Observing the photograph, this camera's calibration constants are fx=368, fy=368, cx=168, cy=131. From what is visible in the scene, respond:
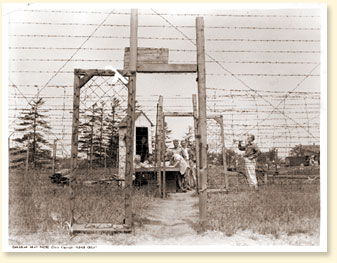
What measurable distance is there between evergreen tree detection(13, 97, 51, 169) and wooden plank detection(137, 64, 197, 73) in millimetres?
1565

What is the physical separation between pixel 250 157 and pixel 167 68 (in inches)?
134

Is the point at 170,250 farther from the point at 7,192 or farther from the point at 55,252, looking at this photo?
the point at 7,192

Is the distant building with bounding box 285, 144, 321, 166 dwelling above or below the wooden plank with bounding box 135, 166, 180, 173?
above

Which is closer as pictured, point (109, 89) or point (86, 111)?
point (109, 89)

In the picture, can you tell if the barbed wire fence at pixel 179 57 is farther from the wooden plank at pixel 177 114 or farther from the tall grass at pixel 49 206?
the wooden plank at pixel 177 114

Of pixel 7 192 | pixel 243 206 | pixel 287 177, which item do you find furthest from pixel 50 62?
pixel 287 177

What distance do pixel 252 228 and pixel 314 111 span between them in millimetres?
1695

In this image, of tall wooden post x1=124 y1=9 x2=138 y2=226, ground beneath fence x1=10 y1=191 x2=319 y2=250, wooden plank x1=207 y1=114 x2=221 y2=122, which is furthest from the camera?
wooden plank x1=207 y1=114 x2=221 y2=122

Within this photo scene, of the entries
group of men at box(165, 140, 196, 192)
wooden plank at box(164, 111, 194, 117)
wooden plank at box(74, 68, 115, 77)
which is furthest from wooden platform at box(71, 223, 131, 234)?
group of men at box(165, 140, 196, 192)

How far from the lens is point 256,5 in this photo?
14.7 feet

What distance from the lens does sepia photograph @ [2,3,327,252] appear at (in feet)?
13.9

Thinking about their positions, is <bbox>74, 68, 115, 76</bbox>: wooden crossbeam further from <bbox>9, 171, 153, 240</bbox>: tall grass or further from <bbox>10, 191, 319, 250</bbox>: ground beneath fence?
<bbox>10, 191, 319, 250</bbox>: ground beneath fence

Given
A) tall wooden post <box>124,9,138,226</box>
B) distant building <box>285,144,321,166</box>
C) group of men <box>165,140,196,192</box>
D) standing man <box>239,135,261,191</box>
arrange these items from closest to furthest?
tall wooden post <box>124,9,138,226</box> < distant building <box>285,144,321,166</box> < standing man <box>239,135,261,191</box> < group of men <box>165,140,196,192</box>

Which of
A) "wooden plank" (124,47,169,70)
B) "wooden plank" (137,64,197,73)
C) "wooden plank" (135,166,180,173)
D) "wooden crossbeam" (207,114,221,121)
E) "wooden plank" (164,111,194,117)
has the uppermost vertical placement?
"wooden plank" (124,47,169,70)
